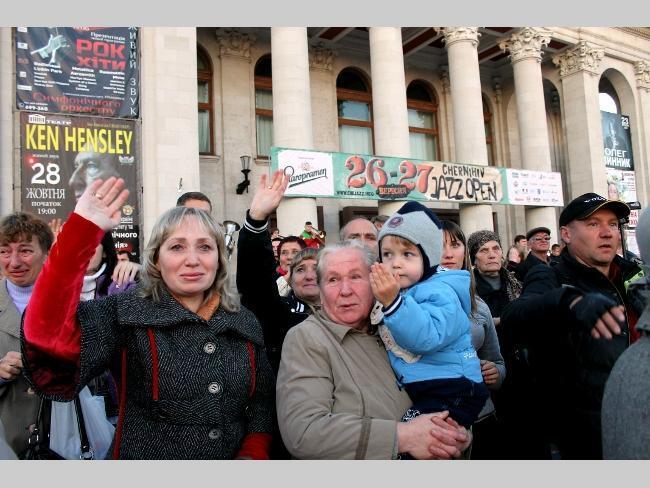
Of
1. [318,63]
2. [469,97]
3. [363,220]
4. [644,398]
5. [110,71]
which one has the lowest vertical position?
[644,398]

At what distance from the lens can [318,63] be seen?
59.0 ft

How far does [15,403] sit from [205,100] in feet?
48.8

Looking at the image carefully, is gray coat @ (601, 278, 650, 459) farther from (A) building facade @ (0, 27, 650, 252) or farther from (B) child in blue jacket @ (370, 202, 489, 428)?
(A) building facade @ (0, 27, 650, 252)

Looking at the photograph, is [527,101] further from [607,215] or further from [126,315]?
[126,315]

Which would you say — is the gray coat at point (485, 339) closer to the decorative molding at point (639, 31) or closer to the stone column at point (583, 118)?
the stone column at point (583, 118)

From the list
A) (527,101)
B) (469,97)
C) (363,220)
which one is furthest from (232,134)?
(363,220)

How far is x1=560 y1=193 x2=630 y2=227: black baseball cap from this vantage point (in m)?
2.77

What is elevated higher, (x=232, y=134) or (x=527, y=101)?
(x=527, y=101)

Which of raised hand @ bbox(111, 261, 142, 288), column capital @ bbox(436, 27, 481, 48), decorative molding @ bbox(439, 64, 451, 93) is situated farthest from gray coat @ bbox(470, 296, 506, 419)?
decorative molding @ bbox(439, 64, 451, 93)

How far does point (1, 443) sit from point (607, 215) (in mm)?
3131

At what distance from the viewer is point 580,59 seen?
1983 cm

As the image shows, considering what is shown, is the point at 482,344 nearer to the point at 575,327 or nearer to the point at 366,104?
the point at 575,327

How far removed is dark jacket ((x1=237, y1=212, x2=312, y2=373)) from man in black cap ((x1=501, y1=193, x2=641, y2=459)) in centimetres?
130

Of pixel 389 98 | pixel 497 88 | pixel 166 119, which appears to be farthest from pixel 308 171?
pixel 497 88
